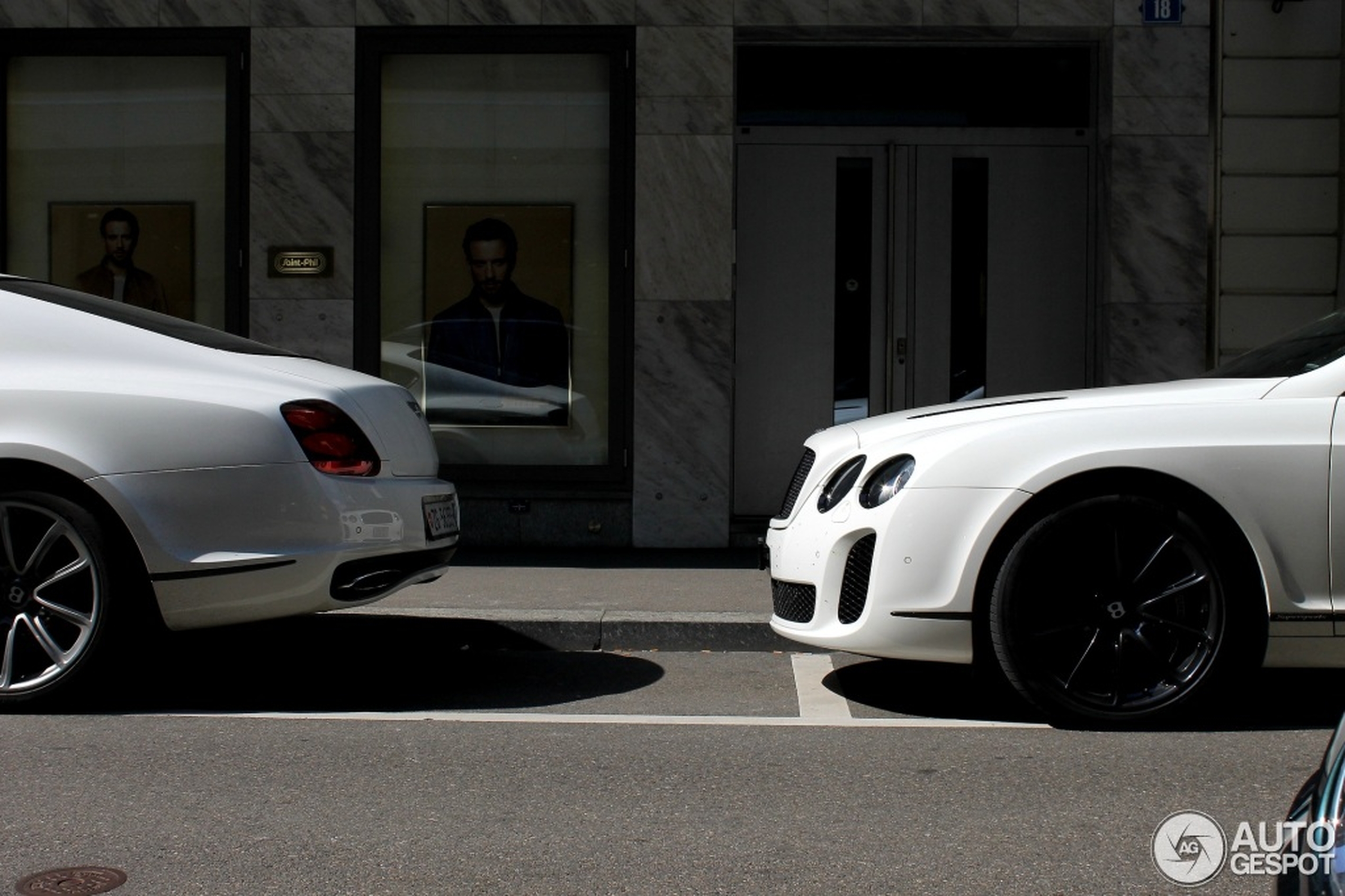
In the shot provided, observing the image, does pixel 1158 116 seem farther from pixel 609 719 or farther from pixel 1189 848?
pixel 1189 848

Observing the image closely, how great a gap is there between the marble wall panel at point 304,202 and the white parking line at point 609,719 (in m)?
5.20

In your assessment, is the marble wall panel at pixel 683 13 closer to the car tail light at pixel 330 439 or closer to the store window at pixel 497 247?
the store window at pixel 497 247

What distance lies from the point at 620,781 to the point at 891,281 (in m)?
6.74

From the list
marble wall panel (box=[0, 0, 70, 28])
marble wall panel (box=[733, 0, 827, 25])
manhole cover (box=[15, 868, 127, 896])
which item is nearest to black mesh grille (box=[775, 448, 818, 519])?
manhole cover (box=[15, 868, 127, 896])

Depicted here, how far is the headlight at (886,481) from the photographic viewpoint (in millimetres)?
5484

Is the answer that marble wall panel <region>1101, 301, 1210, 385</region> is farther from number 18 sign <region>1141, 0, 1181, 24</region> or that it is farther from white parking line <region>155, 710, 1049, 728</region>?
white parking line <region>155, 710, 1049, 728</region>

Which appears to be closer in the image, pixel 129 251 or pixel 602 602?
pixel 602 602

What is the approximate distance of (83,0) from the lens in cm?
1052

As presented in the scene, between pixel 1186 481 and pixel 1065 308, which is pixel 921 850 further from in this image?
pixel 1065 308

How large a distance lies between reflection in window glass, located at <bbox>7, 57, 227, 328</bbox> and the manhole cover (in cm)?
731

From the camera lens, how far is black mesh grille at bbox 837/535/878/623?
5.51m

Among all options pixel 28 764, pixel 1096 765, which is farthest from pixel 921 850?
pixel 28 764

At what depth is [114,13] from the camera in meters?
10.5

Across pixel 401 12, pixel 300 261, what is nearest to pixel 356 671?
pixel 300 261
